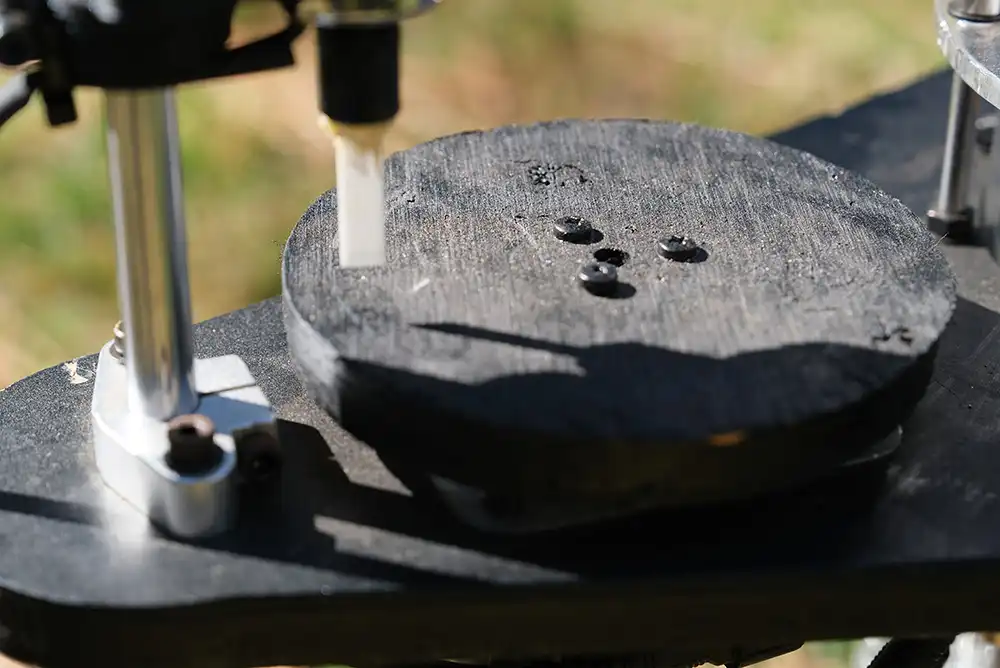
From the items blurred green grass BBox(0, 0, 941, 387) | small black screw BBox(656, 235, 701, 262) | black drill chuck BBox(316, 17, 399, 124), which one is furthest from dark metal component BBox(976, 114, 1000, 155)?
blurred green grass BBox(0, 0, 941, 387)

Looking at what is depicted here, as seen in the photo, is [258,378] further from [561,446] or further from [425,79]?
[425,79]

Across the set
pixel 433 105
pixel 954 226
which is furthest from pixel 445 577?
pixel 433 105

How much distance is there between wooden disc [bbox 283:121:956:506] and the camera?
0.67m

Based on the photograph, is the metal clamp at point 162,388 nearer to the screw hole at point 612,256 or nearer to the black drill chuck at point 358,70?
the black drill chuck at point 358,70

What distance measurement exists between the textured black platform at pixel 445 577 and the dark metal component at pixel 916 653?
0.13m

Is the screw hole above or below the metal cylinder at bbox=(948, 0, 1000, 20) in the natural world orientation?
below

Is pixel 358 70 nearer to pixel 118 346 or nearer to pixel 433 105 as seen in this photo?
pixel 118 346

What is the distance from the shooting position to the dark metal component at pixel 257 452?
73 cm

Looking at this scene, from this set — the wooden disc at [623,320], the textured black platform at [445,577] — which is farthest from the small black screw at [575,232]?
the textured black platform at [445,577]

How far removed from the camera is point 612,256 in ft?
2.62

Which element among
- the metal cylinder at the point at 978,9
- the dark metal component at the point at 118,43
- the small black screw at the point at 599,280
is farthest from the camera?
the metal cylinder at the point at 978,9

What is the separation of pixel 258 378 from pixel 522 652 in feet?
0.81

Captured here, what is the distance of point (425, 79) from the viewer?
2600mm

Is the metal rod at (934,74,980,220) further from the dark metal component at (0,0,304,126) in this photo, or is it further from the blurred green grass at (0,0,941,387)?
the blurred green grass at (0,0,941,387)
